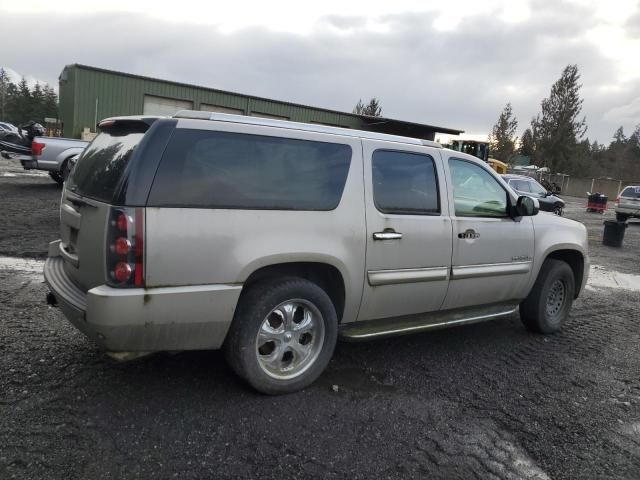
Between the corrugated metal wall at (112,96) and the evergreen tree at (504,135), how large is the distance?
148 feet

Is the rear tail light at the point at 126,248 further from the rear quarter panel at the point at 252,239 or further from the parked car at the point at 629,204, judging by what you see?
the parked car at the point at 629,204

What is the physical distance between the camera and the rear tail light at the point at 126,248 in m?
2.80

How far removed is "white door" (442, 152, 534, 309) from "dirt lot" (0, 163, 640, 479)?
A: 590 millimetres

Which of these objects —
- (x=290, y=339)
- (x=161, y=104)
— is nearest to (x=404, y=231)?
(x=290, y=339)

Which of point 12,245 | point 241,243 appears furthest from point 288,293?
point 12,245

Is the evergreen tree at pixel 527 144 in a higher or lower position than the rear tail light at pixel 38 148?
higher

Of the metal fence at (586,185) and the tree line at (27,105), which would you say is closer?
the metal fence at (586,185)

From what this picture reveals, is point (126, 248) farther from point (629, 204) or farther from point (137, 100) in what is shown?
point (629, 204)

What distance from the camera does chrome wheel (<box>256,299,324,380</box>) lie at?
339 centimetres

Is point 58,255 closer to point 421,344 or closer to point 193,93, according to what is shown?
point 421,344

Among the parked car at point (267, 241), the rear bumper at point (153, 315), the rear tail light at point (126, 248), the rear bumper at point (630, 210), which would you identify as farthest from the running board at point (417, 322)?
the rear bumper at point (630, 210)

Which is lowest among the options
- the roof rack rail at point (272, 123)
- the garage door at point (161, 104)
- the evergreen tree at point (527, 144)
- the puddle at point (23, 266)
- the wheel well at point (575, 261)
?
the puddle at point (23, 266)

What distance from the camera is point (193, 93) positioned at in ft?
79.0

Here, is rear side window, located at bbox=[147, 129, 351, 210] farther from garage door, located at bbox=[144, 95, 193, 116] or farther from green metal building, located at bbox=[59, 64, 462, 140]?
garage door, located at bbox=[144, 95, 193, 116]
